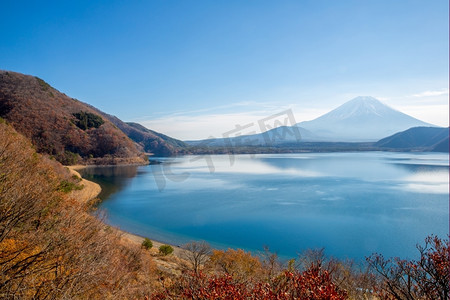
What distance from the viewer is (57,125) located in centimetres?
4634

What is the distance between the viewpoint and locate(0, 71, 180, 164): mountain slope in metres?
42.8

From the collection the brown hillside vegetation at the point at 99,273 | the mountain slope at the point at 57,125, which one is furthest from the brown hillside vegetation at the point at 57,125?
the brown hillside vegetation at the point at 99,273

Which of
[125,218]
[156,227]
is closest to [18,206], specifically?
[156,227]

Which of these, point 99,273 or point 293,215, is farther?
point 293,215

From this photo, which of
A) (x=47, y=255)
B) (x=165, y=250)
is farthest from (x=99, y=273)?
(x=165, y=250)

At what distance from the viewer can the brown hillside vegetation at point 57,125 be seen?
140 feet

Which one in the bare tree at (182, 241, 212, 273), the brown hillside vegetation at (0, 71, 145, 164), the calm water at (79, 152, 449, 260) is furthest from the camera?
the brown hillside vegetation at (0, 71, 145, 164)

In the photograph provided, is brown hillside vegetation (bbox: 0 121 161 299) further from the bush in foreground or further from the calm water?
the calm water

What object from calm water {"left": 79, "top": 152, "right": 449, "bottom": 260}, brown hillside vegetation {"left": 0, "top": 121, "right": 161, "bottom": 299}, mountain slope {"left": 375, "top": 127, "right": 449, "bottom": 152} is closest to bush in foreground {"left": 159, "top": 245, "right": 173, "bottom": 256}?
calm water {"left": 79, "top": 152, "right": 449, "bottom": 260}

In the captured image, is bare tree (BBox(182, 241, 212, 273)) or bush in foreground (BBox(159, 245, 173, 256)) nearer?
bare tree (BBox(182, 241, 212, 273))

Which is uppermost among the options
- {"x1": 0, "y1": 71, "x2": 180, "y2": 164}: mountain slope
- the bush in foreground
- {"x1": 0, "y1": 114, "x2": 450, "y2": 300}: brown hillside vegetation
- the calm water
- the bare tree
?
{"x1": 0, "y1": 71, "x2": 180, "y2": 164}: mountain slope

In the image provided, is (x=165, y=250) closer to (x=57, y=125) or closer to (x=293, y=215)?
(x=293, y=215)

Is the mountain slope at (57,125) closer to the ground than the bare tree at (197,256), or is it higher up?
higher up

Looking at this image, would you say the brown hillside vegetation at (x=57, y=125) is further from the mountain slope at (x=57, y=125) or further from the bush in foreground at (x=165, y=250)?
the bush in foreground at (x=165, y=250)
